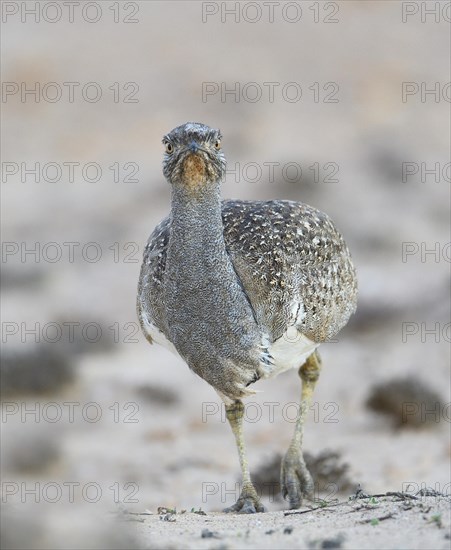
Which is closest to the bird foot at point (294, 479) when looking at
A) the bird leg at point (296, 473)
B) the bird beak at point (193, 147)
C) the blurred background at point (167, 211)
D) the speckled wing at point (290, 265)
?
the bird leg at point (296, 473)

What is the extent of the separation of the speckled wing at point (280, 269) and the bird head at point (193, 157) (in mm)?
959

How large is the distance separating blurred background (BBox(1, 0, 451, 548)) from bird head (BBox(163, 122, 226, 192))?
236 cm

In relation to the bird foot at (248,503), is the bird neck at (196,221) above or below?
above

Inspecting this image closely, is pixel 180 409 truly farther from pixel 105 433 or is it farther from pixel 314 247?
pixel 314 247

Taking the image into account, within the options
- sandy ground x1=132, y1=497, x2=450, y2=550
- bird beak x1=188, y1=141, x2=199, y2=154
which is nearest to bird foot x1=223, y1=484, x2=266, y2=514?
sandy ground x1=132, y1=497, x2=450, y2=550

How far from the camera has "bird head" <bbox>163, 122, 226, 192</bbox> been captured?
24.2 feet

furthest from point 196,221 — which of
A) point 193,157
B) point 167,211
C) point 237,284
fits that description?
point 167,211

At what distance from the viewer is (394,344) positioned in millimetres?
17344

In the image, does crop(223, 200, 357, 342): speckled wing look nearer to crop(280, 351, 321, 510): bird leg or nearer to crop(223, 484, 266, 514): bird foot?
crop(280, 351, 321, 510): bird leg

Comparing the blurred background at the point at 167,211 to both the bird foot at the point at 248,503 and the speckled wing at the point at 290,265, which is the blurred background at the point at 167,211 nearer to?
the bird foot at the point at 248,503

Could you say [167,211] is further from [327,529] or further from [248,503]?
[327,529]

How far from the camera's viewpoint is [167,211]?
28.6 meters

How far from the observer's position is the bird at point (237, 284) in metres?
7.61

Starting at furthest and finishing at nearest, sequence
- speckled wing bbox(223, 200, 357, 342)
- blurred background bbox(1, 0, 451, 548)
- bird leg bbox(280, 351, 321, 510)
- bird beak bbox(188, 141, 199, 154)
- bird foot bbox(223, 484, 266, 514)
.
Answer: blurred background bbox(1, 0, 451, 548)
bird leg bbox(280, 351, 321, 510)
bird foot bbox(223, 484, 266, 514)
speckled wing bbox(223, 200, 357, 342)
bird beak bbox(188, 141, 199, 154)
